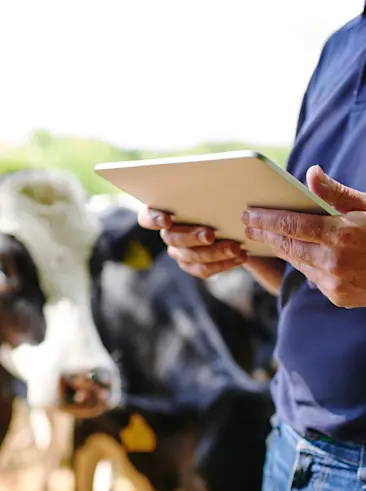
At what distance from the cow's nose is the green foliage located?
38 cm

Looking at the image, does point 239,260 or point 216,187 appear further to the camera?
point 239,260

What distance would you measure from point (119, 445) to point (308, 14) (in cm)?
101

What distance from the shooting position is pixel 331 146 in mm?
611

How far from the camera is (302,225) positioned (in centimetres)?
47

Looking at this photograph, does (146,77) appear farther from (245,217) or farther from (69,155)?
(245,217)

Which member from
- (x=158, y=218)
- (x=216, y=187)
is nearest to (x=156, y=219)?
(x=158, y=218)

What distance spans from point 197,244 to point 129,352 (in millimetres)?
743

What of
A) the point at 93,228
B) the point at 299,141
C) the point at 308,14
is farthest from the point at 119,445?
the point at 308,14

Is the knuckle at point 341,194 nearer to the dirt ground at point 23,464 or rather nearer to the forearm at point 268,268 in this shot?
the forearm at point 268,268

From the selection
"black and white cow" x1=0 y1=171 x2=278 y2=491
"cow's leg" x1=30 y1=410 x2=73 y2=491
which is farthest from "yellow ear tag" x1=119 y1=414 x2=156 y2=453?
"cow's leg" x1=30 y1=410 x2=73 y2=491

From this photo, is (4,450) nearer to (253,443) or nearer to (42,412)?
(42,412)

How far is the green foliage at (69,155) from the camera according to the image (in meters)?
1.31

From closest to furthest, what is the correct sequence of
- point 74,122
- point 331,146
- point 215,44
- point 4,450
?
1. point 331,146
2. point 4,450
3. point 74,122
4. point 215,44

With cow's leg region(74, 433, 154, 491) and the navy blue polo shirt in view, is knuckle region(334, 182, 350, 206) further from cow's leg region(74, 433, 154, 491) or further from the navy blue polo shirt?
cow's leg region(74, 433, 154, 491)
